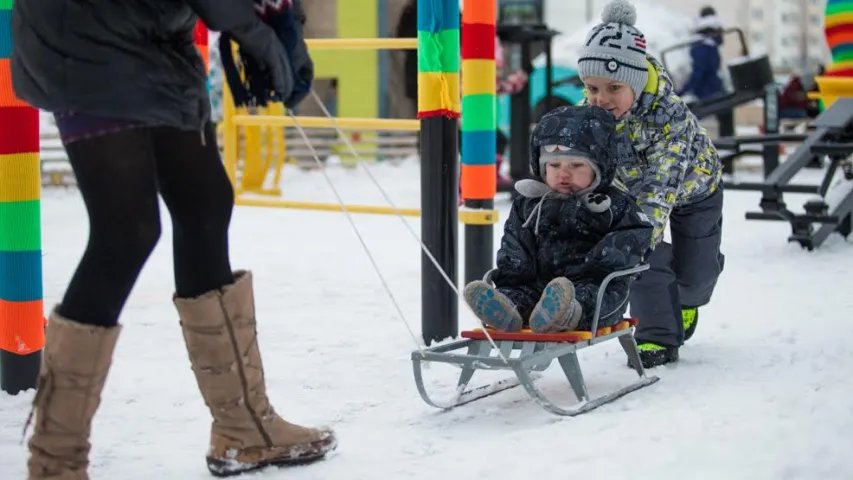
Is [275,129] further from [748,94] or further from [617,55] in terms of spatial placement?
[617,55]

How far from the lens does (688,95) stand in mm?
11594

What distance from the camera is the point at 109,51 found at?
1.94m

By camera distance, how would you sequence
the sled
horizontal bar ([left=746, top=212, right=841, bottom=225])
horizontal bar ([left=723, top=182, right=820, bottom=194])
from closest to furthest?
the sled < horizontal bar ([left=746, top=212, right=841, bottom=225]) < horizontal bar ([left=723, top=182, right=820, bottom=194])

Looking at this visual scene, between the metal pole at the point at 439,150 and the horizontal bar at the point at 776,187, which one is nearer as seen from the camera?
the metal pole at the point at 439,150

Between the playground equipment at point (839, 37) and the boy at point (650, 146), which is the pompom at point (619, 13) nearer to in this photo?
the boy at point (650, 146)

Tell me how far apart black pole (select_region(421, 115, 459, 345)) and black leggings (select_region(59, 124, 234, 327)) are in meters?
1.38

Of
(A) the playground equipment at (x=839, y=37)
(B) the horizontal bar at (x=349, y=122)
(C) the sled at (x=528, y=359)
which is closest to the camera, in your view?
(C) the sled at (x=528, y=359)

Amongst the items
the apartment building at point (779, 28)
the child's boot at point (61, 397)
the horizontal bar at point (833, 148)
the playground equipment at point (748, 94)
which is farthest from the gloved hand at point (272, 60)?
the apartment building at point (779, 28)

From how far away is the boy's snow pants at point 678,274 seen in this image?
10.8 ft

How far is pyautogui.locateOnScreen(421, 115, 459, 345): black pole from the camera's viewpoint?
3496 mm

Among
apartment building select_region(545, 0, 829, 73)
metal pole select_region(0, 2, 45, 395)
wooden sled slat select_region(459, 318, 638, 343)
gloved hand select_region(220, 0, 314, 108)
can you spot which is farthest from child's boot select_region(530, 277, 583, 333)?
apartment building select_region(545, 0, 829, 73)

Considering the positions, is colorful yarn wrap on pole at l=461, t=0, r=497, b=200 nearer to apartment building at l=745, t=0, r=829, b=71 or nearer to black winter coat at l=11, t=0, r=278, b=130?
black winter coat at l=11, t=0, r=278, b=130

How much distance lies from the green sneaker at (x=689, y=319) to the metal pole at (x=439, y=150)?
0.75m

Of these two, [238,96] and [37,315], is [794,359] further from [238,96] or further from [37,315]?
[37,315]
